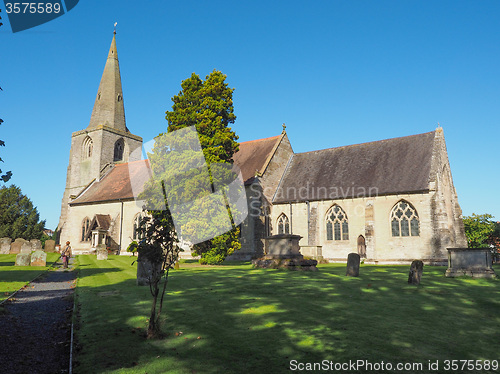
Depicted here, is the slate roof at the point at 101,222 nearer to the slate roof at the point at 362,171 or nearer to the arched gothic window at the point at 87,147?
the arched gothic window at the point at 87,147

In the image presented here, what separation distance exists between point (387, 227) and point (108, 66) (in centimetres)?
4349

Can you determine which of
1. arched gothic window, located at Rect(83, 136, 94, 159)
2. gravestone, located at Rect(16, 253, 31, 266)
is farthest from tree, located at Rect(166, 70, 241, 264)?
arched gothic window, located at Rect(83, 136, 94, 159)

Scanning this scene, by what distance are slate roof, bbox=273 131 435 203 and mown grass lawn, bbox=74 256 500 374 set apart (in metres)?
17.4

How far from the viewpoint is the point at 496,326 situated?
7629 millimetres

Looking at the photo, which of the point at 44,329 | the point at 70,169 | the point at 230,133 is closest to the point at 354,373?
the point at 44,329

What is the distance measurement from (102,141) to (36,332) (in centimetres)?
4361

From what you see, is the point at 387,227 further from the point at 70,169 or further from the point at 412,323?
the point at 70,169

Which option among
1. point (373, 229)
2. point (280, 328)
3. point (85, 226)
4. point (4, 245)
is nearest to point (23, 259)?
point (4, 245)

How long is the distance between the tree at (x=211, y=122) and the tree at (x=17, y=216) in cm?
3497

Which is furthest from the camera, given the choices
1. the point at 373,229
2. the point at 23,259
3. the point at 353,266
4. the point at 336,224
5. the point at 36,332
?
the point at 336,224

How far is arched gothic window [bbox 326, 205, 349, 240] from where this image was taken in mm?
30609

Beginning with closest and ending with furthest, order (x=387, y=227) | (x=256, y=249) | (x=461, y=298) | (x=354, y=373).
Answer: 1. (x=354, y=373)
2. (x=461, y=298)
3. (x=387, y=227)
4. (x=256, y=249)

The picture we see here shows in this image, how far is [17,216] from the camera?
5003 centimetres

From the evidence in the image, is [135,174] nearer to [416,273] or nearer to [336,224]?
[336,224]
